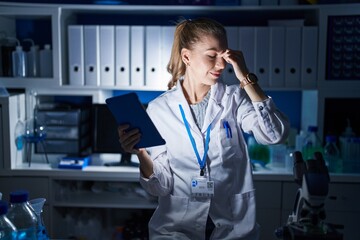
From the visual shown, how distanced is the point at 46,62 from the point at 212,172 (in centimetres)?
153

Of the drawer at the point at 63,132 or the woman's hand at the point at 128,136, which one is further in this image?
the drawer at the point at 63,132

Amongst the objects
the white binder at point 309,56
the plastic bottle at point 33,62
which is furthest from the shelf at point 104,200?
the white binder at point 309,56

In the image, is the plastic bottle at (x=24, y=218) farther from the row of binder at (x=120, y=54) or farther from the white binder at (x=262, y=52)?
the white binder at (x=262, y=52)

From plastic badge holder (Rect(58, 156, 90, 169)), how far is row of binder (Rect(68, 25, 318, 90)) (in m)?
0.44

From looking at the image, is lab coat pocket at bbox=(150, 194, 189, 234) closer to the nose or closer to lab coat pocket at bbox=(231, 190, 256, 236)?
lab coat pocket at bbox=(231, 190, 256, 236)

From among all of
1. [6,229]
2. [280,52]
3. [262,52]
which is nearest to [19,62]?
[262,52]

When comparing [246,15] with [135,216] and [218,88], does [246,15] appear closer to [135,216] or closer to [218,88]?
[218,88]

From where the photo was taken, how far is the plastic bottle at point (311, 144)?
2.46 metres

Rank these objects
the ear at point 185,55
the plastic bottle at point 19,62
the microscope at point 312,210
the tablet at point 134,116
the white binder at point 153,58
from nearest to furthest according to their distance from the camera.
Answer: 1. the microscope at point 312,210
2. the tablet at point 134,116
3. the ear at point 185,55
4. the white binder at point 153,58
5. the plastic bottle at point 19,62

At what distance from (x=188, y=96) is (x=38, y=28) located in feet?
5.37

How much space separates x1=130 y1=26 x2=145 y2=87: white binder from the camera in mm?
2467

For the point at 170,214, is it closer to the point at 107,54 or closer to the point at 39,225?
the point at 39,225

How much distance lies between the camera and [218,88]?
165 centimetres

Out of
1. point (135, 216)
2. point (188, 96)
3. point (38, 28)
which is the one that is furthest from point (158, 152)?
point (38, 28)
